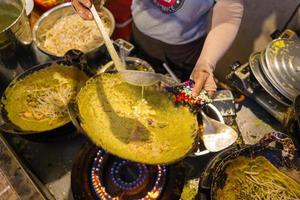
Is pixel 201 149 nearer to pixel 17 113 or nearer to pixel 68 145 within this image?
pixel 68 145

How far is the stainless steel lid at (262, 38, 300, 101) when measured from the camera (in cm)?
182

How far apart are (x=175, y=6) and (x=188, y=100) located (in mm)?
656

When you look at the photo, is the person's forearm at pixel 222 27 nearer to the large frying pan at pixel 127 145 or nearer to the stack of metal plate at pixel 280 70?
the stack of metal plate at pixel 280 70

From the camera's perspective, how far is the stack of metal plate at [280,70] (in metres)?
1.83

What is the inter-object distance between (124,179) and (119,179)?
0.08ft

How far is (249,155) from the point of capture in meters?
1.43

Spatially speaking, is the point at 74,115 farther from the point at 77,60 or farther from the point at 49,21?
the point at 49,21

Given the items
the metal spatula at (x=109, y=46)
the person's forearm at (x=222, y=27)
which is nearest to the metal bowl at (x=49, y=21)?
the metal spatula at (x=109, y=46)

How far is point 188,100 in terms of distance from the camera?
142 cm

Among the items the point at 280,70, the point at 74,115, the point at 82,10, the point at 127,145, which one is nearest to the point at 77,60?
the point at 82,10

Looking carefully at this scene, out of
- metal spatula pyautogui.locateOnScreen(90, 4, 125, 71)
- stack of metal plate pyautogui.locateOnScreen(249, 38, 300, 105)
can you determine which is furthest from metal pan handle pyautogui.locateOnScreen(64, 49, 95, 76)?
stack of metal plate pyautogui.locateOnScreen(249, 38, 300, 105)

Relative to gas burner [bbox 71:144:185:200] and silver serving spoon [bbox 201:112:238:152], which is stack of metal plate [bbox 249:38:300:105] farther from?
gas burner [bbox 71:144:185:200]

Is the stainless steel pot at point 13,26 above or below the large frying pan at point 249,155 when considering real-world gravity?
above

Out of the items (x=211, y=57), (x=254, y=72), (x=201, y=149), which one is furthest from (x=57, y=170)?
→ (x=254, y=72)
